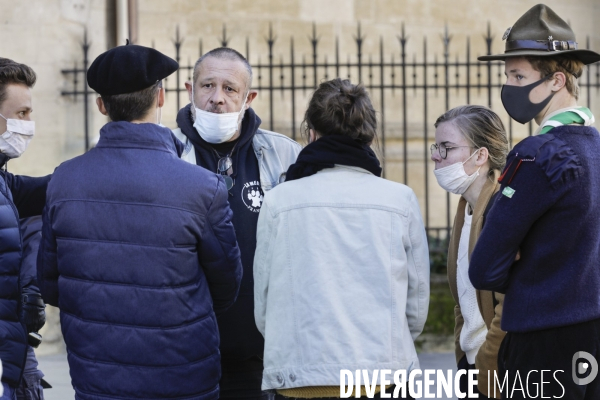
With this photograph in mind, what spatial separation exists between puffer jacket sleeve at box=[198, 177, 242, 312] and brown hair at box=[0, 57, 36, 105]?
118 centimetres

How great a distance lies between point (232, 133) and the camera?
378 centimetres

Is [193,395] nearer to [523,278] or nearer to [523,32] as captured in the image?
[523,278]

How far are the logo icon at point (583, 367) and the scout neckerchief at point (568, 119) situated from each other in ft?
2.41

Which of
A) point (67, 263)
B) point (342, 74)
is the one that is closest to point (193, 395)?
point (67, 263)

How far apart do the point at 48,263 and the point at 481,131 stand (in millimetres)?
1819

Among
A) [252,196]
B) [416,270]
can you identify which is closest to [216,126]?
[252,196]

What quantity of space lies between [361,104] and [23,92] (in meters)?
1.48

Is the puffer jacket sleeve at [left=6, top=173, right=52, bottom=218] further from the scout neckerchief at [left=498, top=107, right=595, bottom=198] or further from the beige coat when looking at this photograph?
the scout neckerchief at [left=498, top=107, right=595, bottom=198]

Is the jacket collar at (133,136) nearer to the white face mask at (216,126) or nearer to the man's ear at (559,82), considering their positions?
the white face mask at (216,126)

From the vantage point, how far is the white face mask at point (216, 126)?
376 cm

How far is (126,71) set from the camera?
2.96 m

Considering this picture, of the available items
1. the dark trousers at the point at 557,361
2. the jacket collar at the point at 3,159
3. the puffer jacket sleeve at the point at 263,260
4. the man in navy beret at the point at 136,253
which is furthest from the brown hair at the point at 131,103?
the dark trousers at the point at 557,361

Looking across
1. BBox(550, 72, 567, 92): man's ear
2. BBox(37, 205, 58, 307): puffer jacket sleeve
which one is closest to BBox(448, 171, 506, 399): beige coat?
BBox(550, 72, 567, 92): man's ear

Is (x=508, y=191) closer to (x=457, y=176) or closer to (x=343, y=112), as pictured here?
(x=343, y=112)
